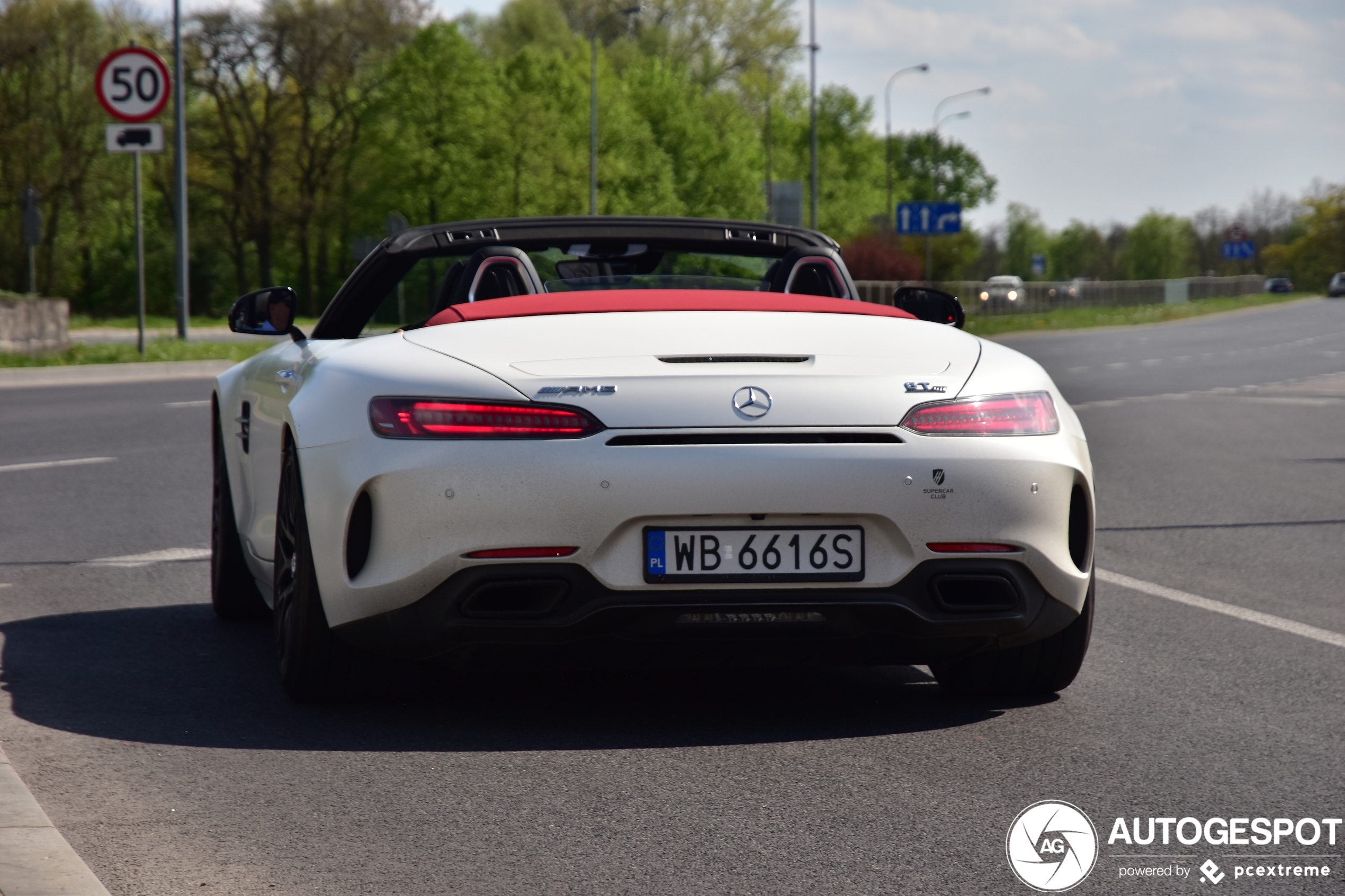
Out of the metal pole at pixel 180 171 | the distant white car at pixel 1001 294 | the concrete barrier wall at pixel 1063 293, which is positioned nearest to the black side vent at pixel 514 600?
the metal pole at pixel 180 171

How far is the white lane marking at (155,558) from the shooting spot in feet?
26.6

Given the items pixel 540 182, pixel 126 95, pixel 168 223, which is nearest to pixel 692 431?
pixel 126 95

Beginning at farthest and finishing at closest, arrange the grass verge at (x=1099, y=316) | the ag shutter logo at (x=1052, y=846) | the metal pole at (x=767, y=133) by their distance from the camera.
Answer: the metal pole at (x=767, y=133), the grass verge at (x=1099, y=316), the ag shutter logo at (x=1052, y=846)

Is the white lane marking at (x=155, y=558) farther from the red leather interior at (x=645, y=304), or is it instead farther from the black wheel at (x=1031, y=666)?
the black wheel at (x=1031, y=666)

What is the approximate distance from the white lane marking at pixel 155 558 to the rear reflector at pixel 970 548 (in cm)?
458

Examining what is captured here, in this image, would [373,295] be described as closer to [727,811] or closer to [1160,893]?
[727,811]

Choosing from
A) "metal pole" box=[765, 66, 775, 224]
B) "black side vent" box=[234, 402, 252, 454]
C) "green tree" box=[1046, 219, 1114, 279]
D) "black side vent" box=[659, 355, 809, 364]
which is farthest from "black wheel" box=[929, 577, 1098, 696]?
"green tree" box=[1046, 219, 1114, 279]

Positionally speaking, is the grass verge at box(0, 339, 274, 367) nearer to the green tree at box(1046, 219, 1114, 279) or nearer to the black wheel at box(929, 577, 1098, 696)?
the black wheel at box(929, 577, 1098, 696)

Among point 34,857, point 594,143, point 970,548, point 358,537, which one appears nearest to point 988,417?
point 970,548

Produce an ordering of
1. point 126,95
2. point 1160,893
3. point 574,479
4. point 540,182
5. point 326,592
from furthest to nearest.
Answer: point 540,182 → point 126,95 → point 326,592 → point 574,479 → point 1160,893

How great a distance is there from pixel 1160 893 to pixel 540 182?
192 feet

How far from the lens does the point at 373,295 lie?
235 inches

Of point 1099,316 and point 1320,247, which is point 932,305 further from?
point 1320,247

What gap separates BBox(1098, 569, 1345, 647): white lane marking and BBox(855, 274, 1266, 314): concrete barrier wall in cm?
3955
